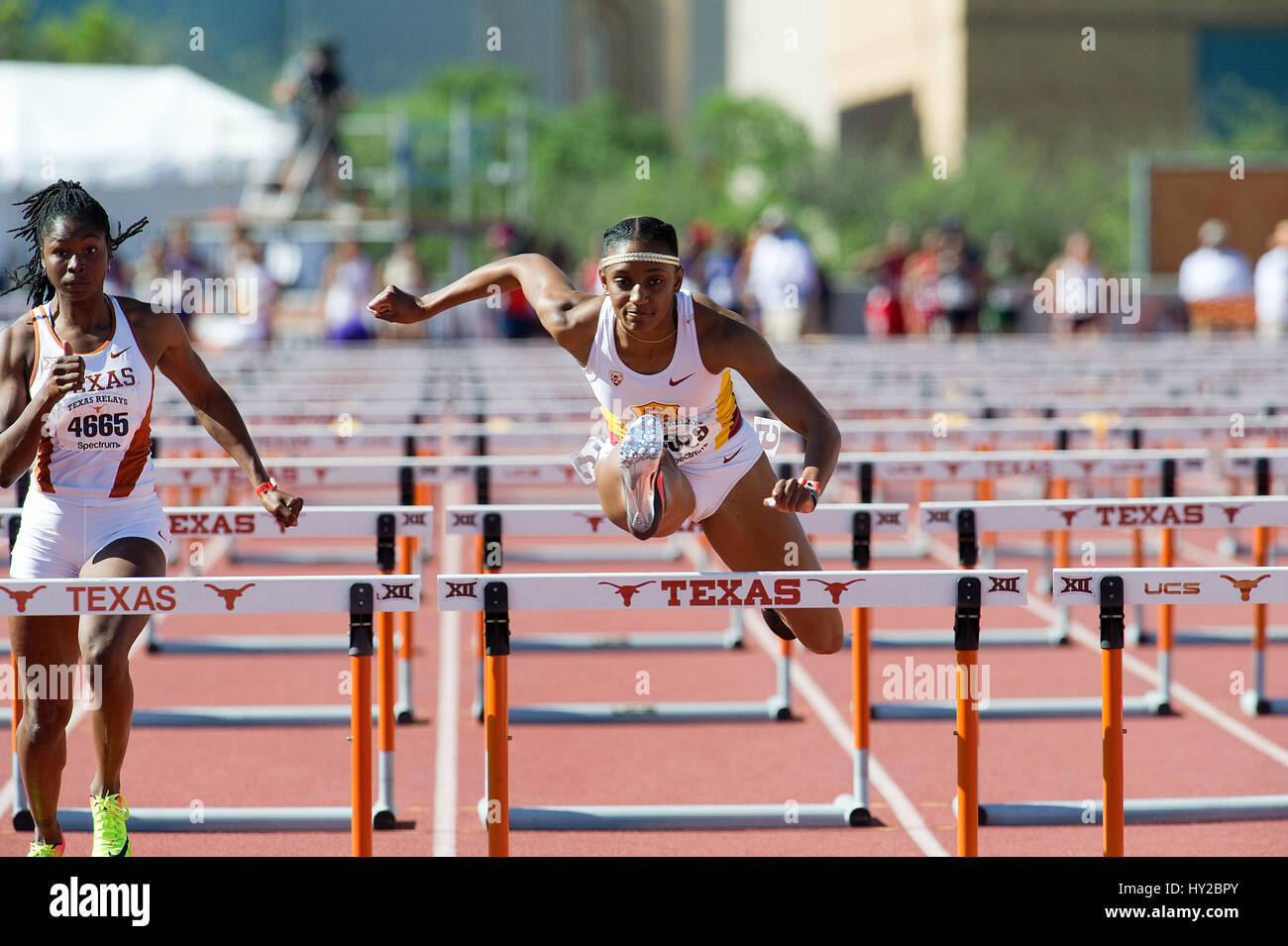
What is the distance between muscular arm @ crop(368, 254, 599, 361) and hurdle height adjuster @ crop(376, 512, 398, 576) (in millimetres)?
810

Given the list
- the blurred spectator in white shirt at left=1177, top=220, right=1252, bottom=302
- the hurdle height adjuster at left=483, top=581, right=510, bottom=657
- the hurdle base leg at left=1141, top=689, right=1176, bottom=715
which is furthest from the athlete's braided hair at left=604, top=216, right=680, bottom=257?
the blurred spectator in white shirt at left=1177, top=220, right=1252, bottom=302

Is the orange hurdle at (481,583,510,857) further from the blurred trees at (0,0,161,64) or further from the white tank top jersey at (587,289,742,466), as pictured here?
the blurred trees at (0,0,161,64)

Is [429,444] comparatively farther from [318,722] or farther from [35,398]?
[35,398]

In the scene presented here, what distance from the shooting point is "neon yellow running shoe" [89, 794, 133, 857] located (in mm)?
4715

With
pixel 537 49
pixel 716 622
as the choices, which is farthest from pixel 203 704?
pixel 537 49

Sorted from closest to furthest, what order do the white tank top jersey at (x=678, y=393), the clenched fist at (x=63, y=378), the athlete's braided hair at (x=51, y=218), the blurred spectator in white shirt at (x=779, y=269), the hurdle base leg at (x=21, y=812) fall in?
the clenched fist at (x=63, y=378), the athlete's braided hair at (x=51, y=218), the white tank top jersey at (x=678, y=393), the hurdle base leg at (x=21, y=812), the blurred spectator in white shirt at (x=779, y=269)

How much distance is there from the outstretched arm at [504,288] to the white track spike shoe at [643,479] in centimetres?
40

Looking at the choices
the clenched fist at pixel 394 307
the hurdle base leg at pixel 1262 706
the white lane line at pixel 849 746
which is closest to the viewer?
the clenched fist at pixel 394 307

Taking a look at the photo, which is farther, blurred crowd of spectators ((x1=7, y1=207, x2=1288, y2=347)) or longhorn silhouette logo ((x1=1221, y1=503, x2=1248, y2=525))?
blurred crowd of spectators ((x1=7, y1=207, x2=1288, y2=347))

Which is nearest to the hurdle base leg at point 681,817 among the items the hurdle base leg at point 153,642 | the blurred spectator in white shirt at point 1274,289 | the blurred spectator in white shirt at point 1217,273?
the hurdle base leg at point 153,642

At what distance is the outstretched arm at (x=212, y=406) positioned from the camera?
16.2 feet

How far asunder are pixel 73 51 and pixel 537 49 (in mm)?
32947

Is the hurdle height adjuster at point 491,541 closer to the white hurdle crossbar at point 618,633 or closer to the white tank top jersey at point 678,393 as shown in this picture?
the white hurdle crossbar at point 618,633

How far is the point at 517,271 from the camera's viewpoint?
18.0 ft
